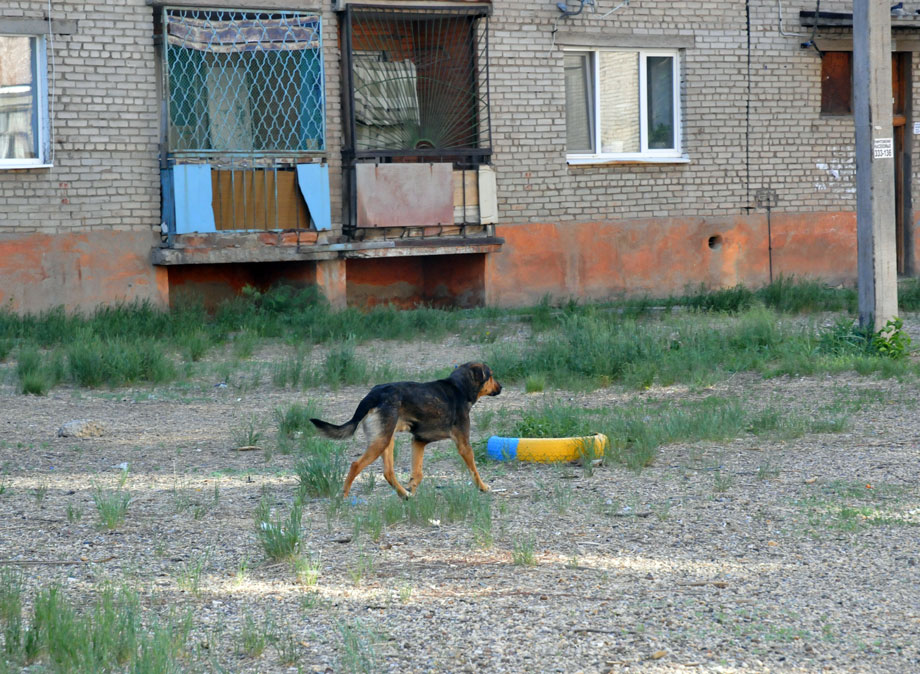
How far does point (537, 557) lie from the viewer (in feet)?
A: 14.1

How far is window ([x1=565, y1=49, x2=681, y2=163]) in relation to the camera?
14.4 m

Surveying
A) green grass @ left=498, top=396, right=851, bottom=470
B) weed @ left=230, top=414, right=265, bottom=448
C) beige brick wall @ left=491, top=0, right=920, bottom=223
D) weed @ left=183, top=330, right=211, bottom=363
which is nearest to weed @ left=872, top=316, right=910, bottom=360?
green grass @ left=498, top=396, right=851, bottom=470

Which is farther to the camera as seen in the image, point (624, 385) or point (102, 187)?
point (102, 187)

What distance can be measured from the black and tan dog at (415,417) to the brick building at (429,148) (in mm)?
7483

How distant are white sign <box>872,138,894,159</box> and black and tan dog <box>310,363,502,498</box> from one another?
518 centimetres

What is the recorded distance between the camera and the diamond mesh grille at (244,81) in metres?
12.3

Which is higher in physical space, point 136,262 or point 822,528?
point 136,262

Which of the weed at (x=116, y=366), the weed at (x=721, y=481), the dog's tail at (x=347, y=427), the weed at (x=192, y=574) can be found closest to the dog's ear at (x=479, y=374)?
the dog's tail at (x=347, y=427)

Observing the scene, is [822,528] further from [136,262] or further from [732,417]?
[136,262]

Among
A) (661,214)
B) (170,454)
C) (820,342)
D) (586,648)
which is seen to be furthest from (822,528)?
(661,214)

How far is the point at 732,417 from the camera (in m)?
6.82

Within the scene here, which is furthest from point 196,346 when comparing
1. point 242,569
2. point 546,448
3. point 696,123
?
point 696,123

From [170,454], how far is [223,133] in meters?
6.83

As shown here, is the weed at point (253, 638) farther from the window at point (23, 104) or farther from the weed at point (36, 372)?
the window at point (23, 104)
